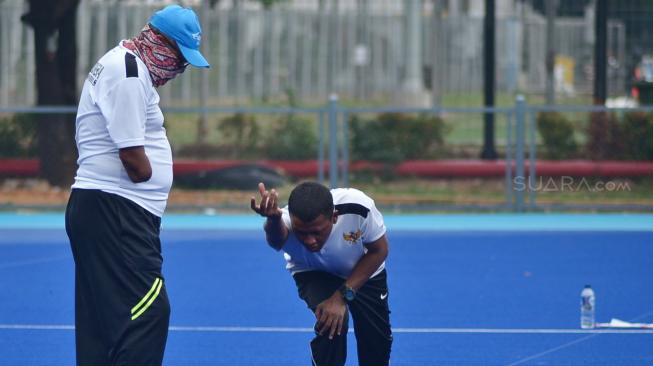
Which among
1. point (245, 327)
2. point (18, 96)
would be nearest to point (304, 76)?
point (18, 96)

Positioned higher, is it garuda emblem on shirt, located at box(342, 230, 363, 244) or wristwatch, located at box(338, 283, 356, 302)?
garuda emblem on shirt, located at box(342, 230, 363, 244)

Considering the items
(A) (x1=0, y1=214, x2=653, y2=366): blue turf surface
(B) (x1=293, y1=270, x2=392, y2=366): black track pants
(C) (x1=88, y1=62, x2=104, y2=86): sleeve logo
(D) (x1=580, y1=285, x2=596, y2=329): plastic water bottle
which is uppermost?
(C) (x1=88, y1=62, x2=104, y2=86): sleeve logo

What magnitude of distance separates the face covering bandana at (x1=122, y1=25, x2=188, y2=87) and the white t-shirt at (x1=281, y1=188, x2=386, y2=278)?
1.07 m

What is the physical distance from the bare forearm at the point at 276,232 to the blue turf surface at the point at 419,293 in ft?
6.96

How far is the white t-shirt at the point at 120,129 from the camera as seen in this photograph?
5.25 metres

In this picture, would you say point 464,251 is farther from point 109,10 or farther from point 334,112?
point 109,10

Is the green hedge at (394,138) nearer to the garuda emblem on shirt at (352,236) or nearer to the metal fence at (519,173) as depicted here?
the metal fence at (519,173)

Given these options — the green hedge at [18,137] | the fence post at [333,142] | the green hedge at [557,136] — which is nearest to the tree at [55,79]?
the green hedge at [18,137]

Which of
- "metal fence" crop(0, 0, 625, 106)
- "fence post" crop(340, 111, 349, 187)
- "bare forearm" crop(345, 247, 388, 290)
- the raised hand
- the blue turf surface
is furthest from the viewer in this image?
"metal fence" crop(0, 0, 625, 106)

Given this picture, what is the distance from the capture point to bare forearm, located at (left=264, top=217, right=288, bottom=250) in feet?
19.5

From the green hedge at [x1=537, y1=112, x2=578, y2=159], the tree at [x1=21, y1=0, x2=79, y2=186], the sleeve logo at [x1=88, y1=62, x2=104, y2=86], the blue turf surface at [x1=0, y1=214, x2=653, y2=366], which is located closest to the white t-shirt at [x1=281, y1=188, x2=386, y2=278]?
the sleeve logo at [x1=88, y1=62, x2=104, y2=86]

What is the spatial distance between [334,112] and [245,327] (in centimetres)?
889

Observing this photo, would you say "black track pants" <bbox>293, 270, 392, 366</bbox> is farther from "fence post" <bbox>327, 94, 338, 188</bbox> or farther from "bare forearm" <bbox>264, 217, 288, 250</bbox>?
"fence post" <bbox>327, 94, 338, 188</bbox>

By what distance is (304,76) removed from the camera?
1497 inches
